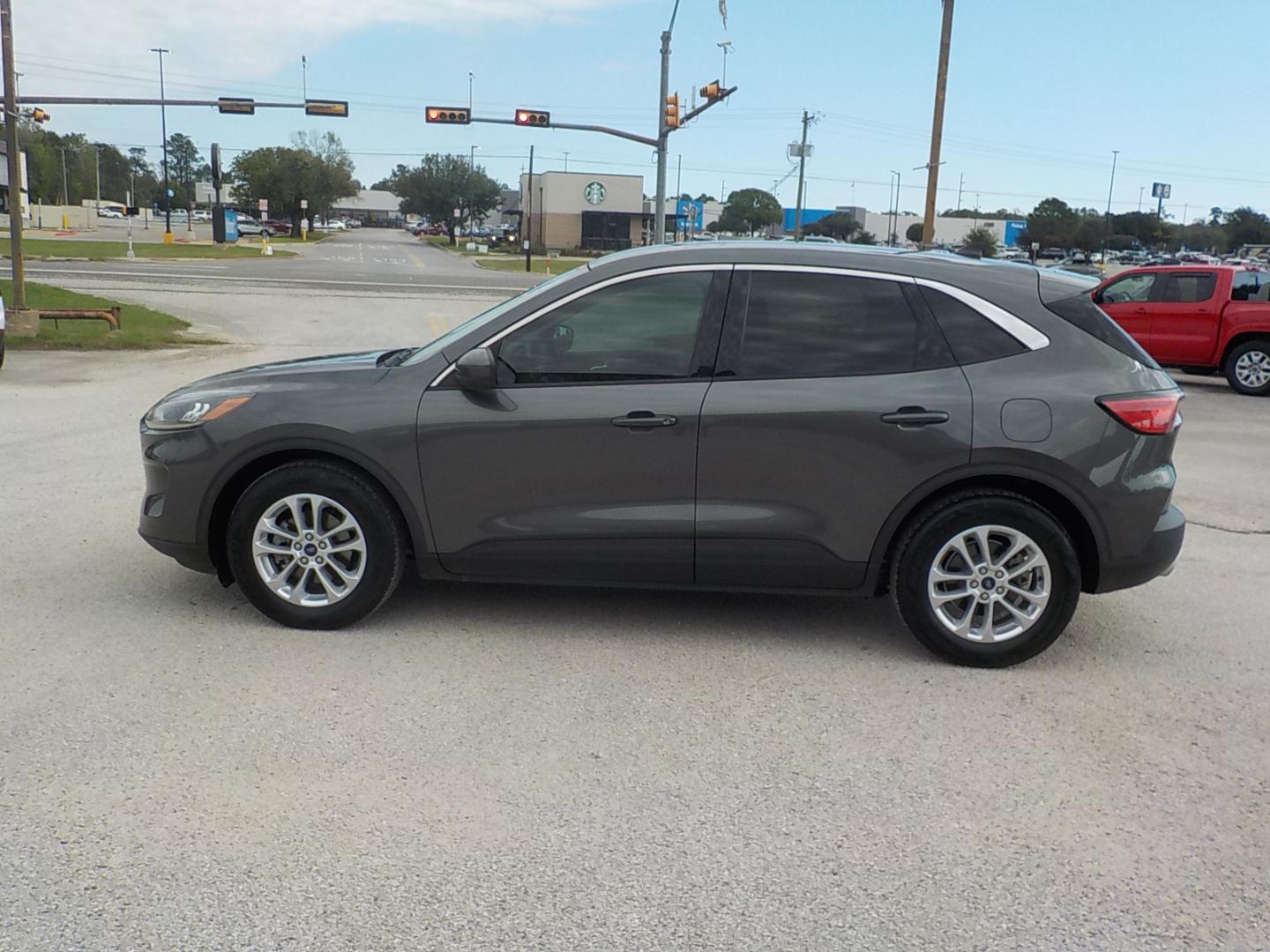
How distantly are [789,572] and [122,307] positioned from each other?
20125mm

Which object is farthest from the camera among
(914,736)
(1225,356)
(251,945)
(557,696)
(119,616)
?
(1225,356)

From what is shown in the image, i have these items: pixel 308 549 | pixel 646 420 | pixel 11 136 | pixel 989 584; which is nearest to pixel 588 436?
pixel 646 420

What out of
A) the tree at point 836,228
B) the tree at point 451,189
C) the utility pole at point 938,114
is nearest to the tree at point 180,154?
the tree at point 451,189

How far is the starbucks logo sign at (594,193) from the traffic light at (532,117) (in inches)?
1966

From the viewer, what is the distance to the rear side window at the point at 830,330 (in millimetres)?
4898

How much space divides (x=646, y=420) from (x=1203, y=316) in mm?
13942

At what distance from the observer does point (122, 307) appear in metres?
21.8

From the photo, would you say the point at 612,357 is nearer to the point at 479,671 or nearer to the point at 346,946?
the point at 479,671

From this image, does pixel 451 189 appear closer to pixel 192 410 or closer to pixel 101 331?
pixel 101 331

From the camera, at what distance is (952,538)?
482 cm

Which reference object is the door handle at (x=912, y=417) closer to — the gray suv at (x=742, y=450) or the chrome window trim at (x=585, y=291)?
the gray suv at (x=742, y=450)

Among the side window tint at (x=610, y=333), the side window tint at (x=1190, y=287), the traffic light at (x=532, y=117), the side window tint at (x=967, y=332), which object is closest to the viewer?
the side window tint at (x=967, y=332)

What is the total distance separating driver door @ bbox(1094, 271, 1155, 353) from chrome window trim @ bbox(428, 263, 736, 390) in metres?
13.2

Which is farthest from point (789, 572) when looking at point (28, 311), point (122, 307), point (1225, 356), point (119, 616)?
point (122, 307)
